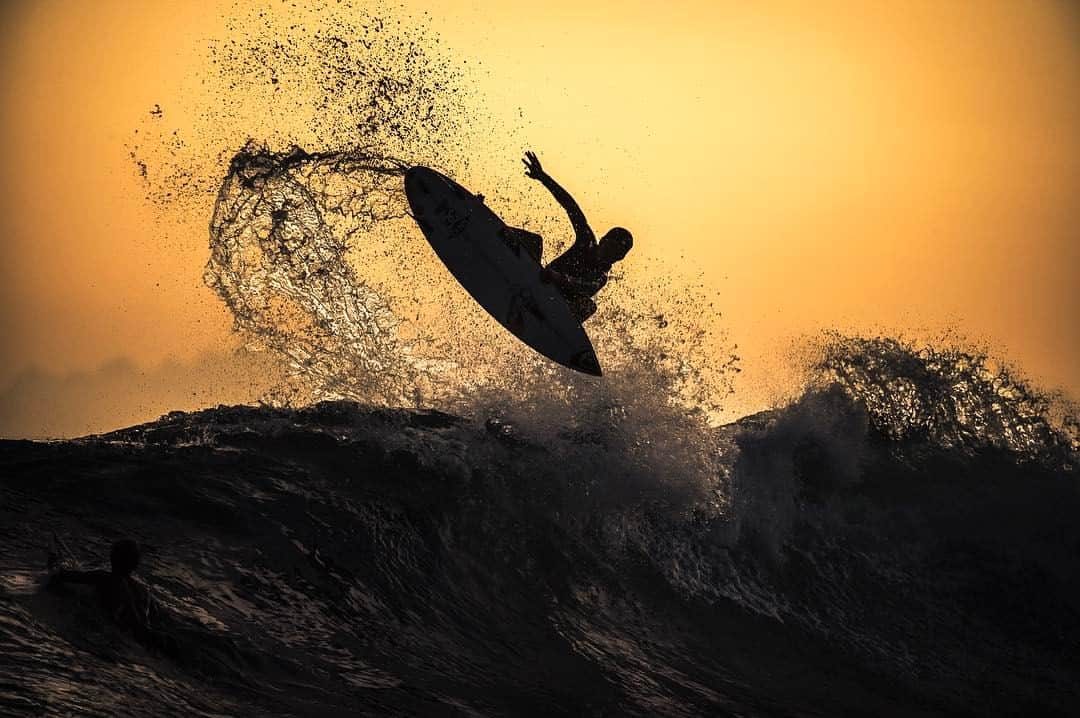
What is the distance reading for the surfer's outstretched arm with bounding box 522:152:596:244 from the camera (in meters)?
9.93

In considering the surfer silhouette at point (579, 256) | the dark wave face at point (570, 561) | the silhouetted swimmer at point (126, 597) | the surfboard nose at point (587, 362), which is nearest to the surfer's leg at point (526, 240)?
the surfer silhouette at point (579, 256)

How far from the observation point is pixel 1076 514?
560 inches

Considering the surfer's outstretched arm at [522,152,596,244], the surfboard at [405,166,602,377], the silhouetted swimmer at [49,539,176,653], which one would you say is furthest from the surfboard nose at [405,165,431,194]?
the silhouetted swimmer at [49,539,176,653]

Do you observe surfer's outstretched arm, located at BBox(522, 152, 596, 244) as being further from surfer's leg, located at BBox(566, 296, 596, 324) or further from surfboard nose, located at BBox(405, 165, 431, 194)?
surfboard nose, located at BBox(405, 165, 431, 194)

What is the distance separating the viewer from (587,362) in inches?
456

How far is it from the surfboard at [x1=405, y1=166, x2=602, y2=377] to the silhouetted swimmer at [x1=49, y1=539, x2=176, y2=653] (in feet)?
21.9

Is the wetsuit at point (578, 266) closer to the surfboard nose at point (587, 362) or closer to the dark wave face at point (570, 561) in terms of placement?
the surfboard nose at point (587, 362)

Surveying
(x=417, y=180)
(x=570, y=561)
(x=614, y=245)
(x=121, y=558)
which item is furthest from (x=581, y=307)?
(x=121, y=558)

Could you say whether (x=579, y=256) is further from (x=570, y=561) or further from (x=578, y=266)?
(x=570, y=561)

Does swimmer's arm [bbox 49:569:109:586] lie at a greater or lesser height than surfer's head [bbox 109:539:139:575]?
lesser

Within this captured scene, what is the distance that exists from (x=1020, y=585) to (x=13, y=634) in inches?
464

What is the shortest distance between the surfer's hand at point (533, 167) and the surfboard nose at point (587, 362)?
2.47 meters

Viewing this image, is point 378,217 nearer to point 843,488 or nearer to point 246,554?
point 246,554

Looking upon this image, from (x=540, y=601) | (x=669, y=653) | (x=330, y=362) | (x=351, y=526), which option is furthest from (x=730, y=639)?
(x=330, y=362)
